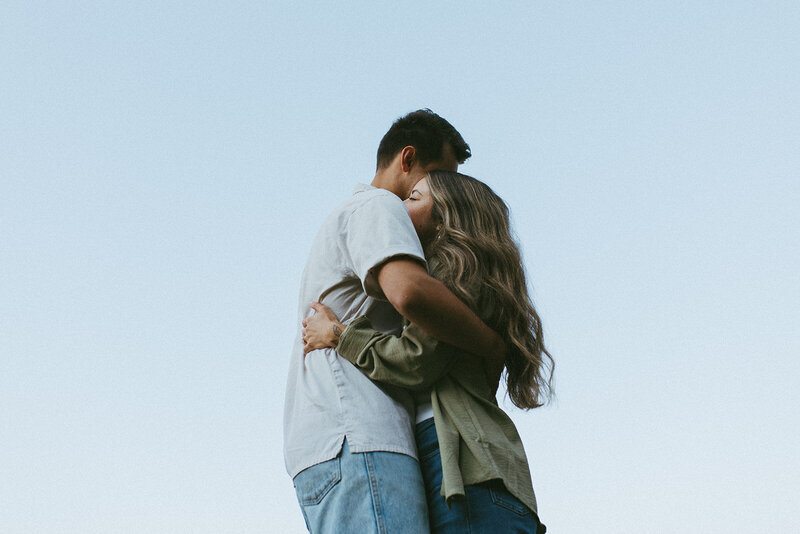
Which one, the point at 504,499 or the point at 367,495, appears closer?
the point at 367,495

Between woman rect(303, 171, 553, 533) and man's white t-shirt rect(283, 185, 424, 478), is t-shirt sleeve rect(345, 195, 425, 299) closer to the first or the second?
man's white t-shirt rect(283, 185, 424, 478)

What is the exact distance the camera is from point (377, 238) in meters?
2.36

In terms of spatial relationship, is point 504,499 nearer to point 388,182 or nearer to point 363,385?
point 363,385

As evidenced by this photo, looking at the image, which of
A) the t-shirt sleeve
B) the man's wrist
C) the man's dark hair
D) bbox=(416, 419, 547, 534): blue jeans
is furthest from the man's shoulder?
the man's dark hair

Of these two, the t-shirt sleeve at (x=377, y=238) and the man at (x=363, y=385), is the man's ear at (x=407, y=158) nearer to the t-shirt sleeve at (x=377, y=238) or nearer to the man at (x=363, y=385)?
the man at (x=363, y=385)

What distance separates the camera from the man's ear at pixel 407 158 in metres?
3.58

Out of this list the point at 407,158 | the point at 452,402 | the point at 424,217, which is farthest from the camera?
the point at 407,158

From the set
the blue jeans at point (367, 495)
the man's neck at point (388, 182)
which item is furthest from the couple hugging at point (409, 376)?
the man's neck at point (388, 182)

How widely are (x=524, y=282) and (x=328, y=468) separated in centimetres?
96

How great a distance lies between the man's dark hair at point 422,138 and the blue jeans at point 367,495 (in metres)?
1.77

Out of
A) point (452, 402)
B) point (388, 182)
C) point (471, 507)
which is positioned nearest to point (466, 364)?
point (452, 402)

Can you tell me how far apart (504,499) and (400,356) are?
19.3 inches

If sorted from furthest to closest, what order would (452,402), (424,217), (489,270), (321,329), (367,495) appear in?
(424,217), (489,270), (321,329), (452,402), (367,495)

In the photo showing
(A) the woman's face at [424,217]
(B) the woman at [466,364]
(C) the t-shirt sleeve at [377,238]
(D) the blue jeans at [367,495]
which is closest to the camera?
(D) the blue jeans at [367,495]
